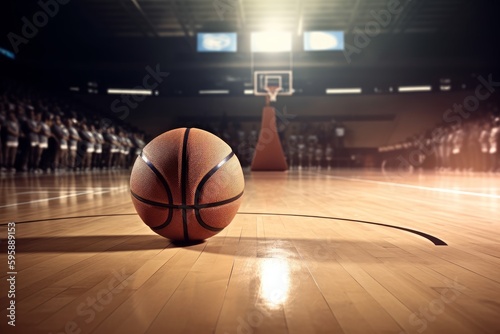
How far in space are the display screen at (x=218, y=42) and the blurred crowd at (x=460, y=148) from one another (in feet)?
27.2

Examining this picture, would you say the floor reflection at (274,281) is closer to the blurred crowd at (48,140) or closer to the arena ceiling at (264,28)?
the blurred crowd at (48,140)

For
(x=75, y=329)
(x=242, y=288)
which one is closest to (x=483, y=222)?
(x=242, y=288)

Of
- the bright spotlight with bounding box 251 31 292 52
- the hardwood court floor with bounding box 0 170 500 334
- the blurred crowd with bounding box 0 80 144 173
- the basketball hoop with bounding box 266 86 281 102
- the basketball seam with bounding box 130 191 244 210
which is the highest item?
the bright spotlight with bounding box 251 31 292 52

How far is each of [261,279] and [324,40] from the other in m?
17.3

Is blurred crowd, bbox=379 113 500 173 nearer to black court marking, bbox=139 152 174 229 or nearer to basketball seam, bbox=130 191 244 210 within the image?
basketball seam, bbox=130 191 244 210

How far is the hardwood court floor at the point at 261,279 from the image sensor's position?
1024mm

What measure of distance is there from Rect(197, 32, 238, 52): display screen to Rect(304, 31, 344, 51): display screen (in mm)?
2997

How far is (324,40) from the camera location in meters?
17.5

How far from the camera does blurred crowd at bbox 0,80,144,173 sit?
32.0ft

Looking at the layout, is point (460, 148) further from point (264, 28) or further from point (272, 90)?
point (264, 28)

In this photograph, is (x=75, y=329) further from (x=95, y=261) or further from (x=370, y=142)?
(x=370, y=142)

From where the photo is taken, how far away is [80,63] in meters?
18.8

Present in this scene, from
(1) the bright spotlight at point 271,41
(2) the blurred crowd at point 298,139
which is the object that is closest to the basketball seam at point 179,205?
(1) the bright spotlight at point 271,41

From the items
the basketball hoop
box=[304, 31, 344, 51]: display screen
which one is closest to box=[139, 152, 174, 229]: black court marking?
the basketball hoop
